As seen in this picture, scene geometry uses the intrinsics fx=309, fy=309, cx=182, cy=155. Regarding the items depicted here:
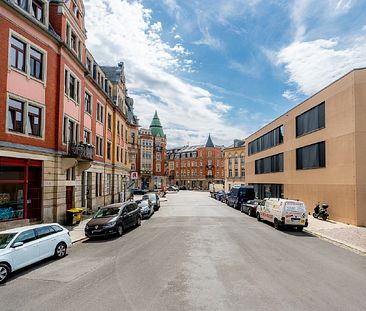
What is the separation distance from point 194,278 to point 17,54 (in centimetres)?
1497

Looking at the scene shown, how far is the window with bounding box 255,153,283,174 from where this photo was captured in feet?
119

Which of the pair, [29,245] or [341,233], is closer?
[29,245]

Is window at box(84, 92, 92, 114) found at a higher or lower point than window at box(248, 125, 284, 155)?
higher

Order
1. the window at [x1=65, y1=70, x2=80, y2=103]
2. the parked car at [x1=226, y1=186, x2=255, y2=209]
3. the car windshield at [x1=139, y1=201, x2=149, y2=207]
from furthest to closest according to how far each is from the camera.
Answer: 1. the parked car at [x1=226, y1=186, x2=255, y2=209]
2. the car windshield at [x1=139, y1=201, x2=149, y2=207]
3. the window at [x1=65, y1=70, x2=80, y2=103]

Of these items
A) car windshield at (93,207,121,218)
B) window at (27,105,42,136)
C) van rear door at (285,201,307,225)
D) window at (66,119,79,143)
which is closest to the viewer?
window at (27,105,42,136)

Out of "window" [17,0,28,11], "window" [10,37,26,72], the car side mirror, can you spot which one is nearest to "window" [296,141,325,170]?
"window" [10,37,26,72]

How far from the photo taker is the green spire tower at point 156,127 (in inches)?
3747

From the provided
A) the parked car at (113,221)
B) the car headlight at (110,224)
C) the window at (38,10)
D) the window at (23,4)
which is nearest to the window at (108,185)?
the parked car at (113,221)

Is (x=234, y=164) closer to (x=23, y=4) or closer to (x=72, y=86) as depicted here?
(x=72, y=86)

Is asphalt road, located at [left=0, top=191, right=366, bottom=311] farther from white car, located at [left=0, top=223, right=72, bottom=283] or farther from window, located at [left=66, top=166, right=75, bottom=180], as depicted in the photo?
window, located at [left=66, top=166, right=75, bottom=180]

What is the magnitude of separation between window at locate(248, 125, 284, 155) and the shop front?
2667 cm

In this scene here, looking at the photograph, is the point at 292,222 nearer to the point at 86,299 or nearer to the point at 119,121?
the point at 86,299

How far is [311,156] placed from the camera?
90.2 ft

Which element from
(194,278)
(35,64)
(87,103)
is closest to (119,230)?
(194,278)
